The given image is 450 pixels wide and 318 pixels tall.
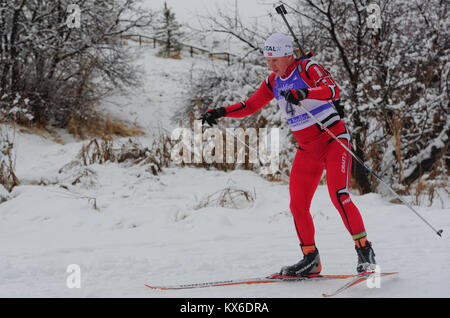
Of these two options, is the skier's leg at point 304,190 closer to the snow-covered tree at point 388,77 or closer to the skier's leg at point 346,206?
the skier's leg at point 346,206

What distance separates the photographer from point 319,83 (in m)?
2.88

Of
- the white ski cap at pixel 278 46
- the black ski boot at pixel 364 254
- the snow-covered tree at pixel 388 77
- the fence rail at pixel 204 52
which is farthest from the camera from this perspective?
the fence rail at pixel 204 52

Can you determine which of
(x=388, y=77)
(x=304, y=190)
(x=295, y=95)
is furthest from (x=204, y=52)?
(x=295, y=95)

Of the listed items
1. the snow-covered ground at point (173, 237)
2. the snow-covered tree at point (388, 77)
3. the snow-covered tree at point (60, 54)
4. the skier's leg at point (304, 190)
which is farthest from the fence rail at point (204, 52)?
the skier's leg at point (304, 190)

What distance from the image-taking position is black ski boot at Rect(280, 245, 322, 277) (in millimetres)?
3021

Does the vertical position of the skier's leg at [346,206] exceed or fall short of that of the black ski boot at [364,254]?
it exceeds it

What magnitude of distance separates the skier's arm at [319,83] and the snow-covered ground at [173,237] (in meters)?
1.37

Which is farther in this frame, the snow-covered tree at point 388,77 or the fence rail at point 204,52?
the fence rail at point 204,52

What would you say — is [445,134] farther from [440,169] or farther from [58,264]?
[58,264]

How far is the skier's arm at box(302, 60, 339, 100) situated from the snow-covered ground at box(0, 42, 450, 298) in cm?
137

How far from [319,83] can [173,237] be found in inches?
99.0

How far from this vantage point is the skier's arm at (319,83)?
8.96 ft

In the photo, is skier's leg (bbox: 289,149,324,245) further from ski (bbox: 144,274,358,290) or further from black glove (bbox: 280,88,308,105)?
black glove (bbox: 280,88,308,105)
